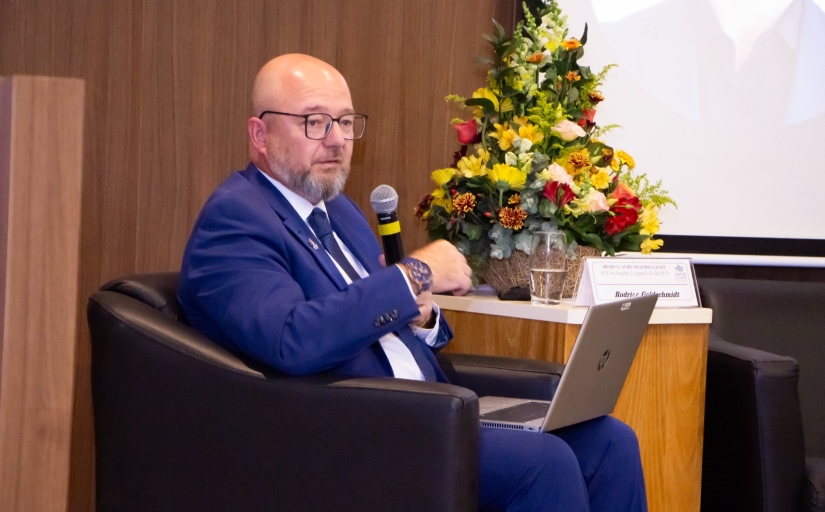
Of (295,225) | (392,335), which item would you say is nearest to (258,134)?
(295,225)

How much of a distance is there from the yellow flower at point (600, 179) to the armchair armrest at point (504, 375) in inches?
20.7

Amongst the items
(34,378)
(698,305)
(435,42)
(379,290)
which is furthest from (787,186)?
(34,378)

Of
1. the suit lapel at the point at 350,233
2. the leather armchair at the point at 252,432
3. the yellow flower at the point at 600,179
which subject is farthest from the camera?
the yellow flower at the point at 600,179

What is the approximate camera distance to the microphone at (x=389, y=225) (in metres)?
1.79

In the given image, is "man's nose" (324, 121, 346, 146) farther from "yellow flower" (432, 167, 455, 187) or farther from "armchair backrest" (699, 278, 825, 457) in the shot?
"armchair backrest" (699, 278, 825, 457)

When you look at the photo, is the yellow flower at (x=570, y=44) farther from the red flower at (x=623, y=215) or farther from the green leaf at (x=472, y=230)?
the green leaf at (x=472, y=230)

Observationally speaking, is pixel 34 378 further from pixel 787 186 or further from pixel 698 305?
pixel 787 186

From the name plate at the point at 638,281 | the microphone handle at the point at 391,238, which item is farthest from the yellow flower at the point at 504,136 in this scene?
the microphone handle at the point at 391,238

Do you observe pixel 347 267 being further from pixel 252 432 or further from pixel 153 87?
pixel 153 87

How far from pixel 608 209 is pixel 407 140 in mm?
858

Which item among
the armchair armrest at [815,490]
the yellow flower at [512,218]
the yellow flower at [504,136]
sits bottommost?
the armchair armrest at [815,490]

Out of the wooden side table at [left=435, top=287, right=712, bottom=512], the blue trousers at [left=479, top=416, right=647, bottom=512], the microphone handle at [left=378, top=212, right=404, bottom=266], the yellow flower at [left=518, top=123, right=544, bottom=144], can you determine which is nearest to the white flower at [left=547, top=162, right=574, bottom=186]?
the yellow flower at [left=518, top=123, right=544, bottom=144]

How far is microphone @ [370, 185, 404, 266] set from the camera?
179cm

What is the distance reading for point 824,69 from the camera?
318 cm
